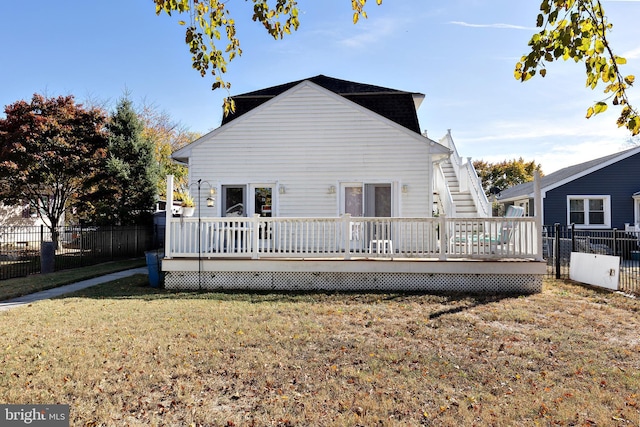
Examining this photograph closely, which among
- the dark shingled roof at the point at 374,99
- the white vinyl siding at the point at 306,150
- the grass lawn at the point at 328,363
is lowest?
the grass lawn at the point at 328,363

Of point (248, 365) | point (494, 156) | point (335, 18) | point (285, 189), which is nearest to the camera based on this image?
point (248, 365)

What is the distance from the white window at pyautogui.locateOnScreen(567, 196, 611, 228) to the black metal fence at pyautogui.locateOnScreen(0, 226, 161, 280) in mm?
21332

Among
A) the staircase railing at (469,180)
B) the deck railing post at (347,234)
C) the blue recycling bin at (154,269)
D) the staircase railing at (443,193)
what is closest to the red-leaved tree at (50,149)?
the blue recycling bin at (154,269)

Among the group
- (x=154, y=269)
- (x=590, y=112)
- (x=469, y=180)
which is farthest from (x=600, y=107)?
(x=469, y=180)

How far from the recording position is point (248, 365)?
4520 mm

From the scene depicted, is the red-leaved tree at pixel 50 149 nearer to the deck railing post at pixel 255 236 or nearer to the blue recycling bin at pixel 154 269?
the blue recycling bin at pixel 154 269

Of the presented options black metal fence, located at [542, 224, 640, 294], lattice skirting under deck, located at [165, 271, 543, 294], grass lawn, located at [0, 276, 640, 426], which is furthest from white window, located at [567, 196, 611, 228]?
grass lawn, located at [0, 276, 640, 426]

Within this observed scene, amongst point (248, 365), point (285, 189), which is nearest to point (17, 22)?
point (285, 189)

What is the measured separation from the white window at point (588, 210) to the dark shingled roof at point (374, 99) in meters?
11.1

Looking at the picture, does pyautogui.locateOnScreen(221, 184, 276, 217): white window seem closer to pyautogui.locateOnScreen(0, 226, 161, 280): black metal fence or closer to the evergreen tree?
pyautogui.locateOnScreen(0, 226, 161, 280): black metal fence

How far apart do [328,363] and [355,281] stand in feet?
15.0

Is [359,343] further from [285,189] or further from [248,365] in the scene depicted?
[285,189]

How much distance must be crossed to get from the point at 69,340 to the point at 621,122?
6727 millimetres

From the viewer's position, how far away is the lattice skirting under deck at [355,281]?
891 cm
